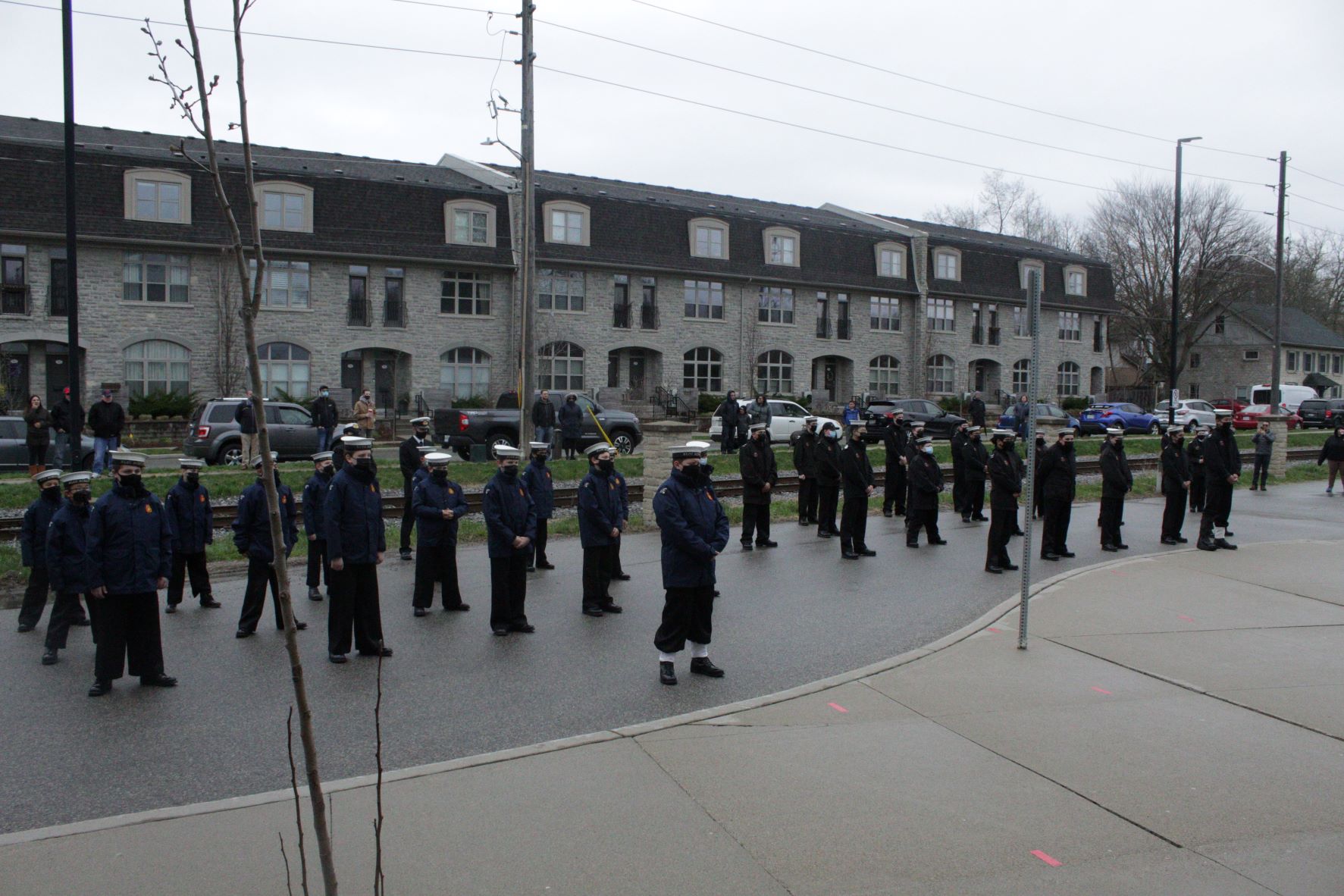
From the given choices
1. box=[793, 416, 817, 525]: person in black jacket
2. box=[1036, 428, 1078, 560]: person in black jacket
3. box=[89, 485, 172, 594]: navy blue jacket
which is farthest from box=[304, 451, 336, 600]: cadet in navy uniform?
box=[1036, 428, 1078, 560]: person in black jacket

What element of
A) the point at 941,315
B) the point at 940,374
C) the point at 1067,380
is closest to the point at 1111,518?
the point at 940,374

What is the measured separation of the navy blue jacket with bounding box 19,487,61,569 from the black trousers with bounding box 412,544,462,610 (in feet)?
10.6

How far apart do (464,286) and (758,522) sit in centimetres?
2773

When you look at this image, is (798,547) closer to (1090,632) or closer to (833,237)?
(1090,632)

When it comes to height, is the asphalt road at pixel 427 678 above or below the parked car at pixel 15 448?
below

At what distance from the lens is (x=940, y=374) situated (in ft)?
170

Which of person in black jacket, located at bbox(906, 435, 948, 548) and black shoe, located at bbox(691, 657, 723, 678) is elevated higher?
person in black jacket, located at bbox(906, 435, 948, 548)

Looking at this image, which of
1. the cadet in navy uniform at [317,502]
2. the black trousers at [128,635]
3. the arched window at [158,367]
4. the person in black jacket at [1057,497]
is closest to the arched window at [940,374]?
the arched window at [158,367]

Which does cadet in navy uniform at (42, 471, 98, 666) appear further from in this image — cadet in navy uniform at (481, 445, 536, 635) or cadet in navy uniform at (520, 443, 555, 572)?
cadet in navy uniform at (520, 443, 555, 572)

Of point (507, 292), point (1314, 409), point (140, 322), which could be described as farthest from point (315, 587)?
point (1314, 409)

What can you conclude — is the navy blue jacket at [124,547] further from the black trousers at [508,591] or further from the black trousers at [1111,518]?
the black trousers at [1111,518]

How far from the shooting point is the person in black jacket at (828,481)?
15.6m

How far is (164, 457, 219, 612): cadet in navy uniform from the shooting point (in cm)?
1036

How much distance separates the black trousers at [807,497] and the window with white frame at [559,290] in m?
25.3
